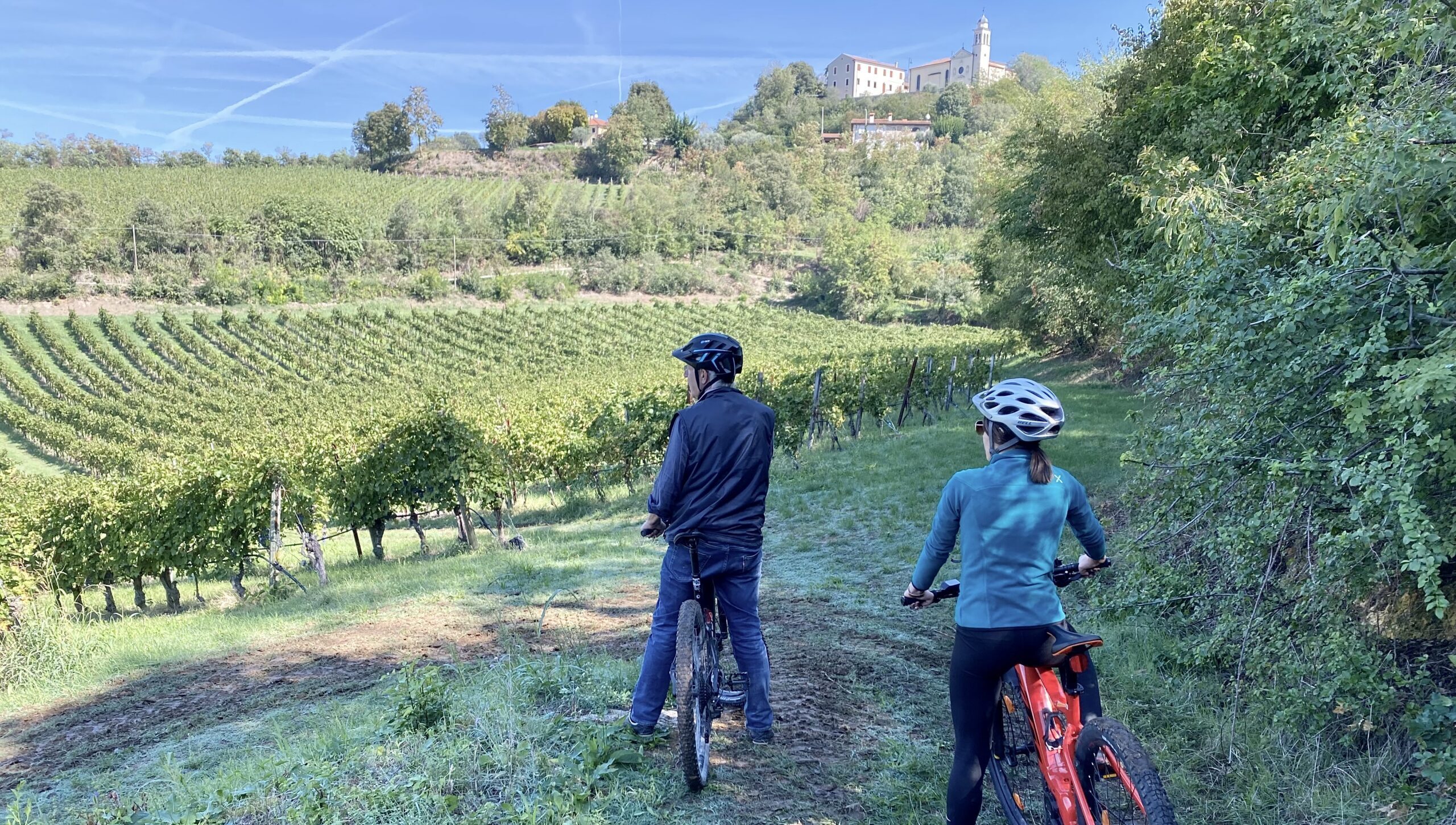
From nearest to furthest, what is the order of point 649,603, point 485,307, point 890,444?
1. point 649,603
2. point 890,444
3. point 485,307

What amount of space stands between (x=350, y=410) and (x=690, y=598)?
3582cm

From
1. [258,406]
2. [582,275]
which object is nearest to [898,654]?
[258,406]

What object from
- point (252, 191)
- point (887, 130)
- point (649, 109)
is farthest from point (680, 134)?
point (252, 191)

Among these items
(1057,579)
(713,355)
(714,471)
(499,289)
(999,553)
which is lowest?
(1057,579)

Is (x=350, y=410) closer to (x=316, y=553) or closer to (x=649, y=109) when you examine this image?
(x=316, y=553)

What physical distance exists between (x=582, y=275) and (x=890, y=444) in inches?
2383

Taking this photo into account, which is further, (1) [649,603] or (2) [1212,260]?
(1) [649,603]

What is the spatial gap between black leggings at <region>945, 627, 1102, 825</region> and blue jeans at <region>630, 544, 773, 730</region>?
3.33ft

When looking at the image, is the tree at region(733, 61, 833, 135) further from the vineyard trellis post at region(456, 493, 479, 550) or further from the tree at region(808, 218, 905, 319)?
the vineyard trellis post at region(456, 493, 479, 550)

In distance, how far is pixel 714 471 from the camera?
3186mm

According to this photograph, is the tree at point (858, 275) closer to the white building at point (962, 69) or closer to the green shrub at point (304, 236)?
the green shrub at point (304, 236)

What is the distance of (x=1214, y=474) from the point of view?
12.1 ft

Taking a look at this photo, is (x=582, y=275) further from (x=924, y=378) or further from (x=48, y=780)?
(x=48, y=780)

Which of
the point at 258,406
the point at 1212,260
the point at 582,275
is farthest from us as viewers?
the point at 582,275
